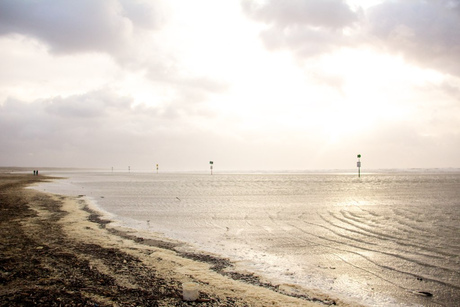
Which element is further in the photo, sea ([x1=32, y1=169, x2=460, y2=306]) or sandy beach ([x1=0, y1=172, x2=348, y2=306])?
sea ([x1=32, y1=169, x2=460, y2=306])

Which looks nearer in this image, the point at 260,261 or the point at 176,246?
the point at 260,261

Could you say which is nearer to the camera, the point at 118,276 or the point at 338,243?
the point at 118,276

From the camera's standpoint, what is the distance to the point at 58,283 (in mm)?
5133

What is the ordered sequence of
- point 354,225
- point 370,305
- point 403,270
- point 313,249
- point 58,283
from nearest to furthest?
1. point 370,305
2. point 58,283
3. point 403,270
4. point 313,249
5. point 354,225

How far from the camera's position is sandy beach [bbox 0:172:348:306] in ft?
15.3

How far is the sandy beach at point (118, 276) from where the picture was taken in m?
4.65

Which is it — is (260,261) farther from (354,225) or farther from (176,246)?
(354,225)

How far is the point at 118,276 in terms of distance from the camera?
18.4ft

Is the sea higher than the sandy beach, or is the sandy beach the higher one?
the sandy beach

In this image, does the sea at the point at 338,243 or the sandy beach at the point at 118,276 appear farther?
the sea at the point at 338,243

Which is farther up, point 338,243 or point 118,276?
point 118,276

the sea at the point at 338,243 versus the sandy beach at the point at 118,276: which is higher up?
the sandy beach at the point at 118,276

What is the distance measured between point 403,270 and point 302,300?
9.31ft

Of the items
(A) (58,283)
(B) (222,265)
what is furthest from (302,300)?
(A) (58,283)
